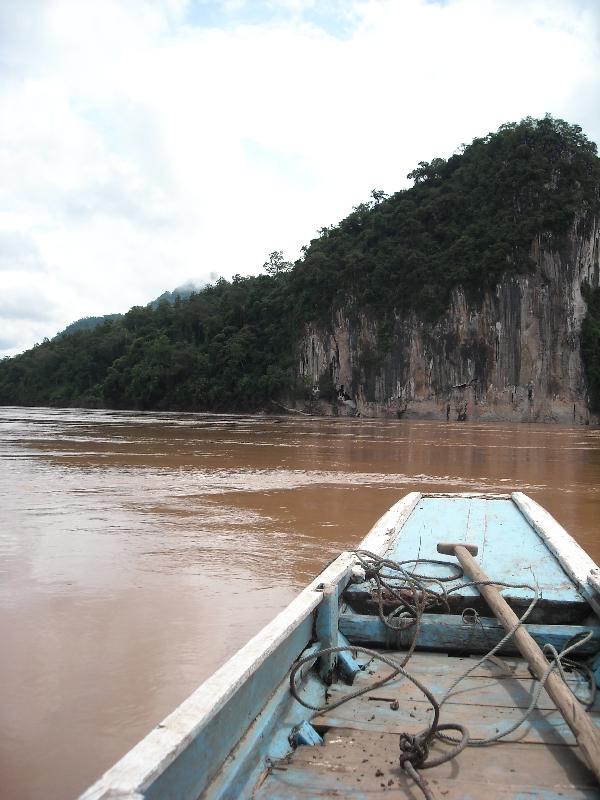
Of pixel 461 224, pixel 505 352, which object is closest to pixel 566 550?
pixel 505 352

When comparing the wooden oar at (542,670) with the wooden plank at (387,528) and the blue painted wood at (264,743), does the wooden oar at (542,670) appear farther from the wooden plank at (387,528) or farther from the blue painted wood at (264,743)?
the blue painted wood at (264,743)

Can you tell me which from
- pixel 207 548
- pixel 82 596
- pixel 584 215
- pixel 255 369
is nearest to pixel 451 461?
pixel 207 548

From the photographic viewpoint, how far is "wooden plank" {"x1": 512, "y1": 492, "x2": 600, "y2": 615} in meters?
3.02

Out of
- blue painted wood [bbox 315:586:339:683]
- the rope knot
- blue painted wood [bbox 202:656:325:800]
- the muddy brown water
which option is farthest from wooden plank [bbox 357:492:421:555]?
the rope knot

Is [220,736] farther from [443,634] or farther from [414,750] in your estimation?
[443,634]

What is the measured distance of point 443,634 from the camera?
287 cm

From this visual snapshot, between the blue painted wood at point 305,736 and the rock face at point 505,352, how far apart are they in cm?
4065

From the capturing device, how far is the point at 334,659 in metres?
2.57

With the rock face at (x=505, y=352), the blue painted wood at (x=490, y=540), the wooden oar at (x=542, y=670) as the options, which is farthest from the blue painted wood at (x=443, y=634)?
the rock face at (x=505, y=352)

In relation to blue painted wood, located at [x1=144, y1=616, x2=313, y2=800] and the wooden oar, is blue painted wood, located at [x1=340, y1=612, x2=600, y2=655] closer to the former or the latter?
the wooden oar

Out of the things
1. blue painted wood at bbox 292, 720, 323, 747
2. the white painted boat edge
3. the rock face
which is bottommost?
blue painted wood at bbox 292, 720, 323, 747

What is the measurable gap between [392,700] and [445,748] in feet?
1.21

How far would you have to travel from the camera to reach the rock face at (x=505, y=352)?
40.5 meters

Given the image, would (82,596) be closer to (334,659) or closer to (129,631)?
(129,631)
